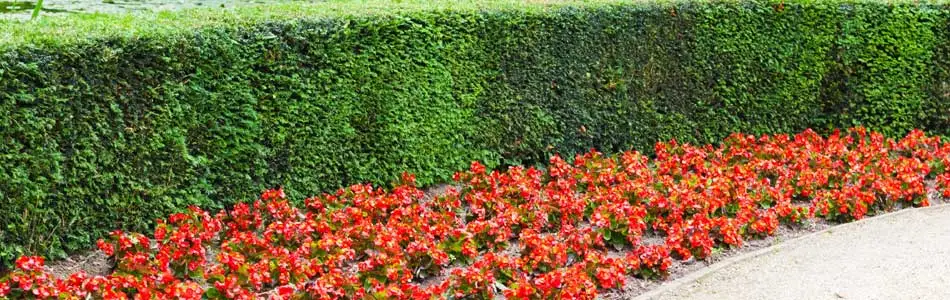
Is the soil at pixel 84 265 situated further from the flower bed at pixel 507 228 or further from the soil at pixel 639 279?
the flower bed at pixel 507 228

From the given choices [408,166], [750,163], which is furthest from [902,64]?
[408,166]

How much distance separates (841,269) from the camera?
6.70 metres

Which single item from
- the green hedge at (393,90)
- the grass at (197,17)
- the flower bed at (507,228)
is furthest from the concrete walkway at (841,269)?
the grass at (197,17)

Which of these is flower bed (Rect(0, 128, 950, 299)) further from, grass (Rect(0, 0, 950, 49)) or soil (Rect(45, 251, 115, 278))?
grass (Rect(0, 0, 950, 49))

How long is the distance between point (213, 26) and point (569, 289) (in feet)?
8.65

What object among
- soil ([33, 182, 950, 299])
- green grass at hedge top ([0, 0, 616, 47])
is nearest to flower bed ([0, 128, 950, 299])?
soil ([33, 182, 950, 299])

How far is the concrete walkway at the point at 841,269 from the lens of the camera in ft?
20.6

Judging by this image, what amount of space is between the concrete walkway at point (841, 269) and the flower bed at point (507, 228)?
264mm

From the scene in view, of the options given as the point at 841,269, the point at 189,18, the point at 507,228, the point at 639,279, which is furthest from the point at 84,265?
the point at 841,269

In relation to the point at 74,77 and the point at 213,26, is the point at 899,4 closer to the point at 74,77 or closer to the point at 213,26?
the point at 213,26

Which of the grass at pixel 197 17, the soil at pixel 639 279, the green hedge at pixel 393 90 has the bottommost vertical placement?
the soil at pixel 639 279

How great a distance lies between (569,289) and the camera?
233 inches

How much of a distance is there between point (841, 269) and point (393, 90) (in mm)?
3125

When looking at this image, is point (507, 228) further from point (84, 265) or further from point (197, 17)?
point (84, 265)
